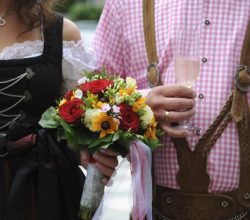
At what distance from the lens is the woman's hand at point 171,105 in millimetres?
2416

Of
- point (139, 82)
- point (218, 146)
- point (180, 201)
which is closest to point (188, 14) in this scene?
point (139, 82)

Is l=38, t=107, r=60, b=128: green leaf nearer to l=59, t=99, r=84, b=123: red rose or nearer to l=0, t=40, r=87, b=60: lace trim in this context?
l=59, t=99, r=84, b=123: red rose

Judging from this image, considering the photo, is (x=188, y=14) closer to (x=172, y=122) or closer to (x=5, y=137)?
(x=172, y=122)

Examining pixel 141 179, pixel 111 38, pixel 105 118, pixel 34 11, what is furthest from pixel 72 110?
pixel 34 11

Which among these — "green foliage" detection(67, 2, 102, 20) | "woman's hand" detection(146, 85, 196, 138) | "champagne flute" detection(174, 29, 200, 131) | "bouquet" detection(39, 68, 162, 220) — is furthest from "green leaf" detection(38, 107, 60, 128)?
"green foliage" detection(67, 2, 102, 20)

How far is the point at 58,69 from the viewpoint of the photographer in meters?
2.79

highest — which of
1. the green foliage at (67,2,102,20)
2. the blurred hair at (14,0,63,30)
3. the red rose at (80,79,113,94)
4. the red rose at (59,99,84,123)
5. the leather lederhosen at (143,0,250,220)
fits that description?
the blurred hair at (14,0,63,30)

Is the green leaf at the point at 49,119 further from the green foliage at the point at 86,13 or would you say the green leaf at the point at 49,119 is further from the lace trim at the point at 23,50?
the green foliage at the point at 86,13

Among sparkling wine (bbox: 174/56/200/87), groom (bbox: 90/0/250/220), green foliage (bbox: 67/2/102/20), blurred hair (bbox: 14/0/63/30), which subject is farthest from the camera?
green foliage (bbox: 67/2/102/20)

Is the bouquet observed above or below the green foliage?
above

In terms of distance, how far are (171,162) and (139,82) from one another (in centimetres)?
38

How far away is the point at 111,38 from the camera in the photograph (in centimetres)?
281

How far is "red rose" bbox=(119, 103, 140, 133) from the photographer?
243 centimetres

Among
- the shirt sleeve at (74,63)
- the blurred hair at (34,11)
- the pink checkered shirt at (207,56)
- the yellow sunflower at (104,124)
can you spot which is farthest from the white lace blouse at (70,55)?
the yellow sunflower at (104,124)
